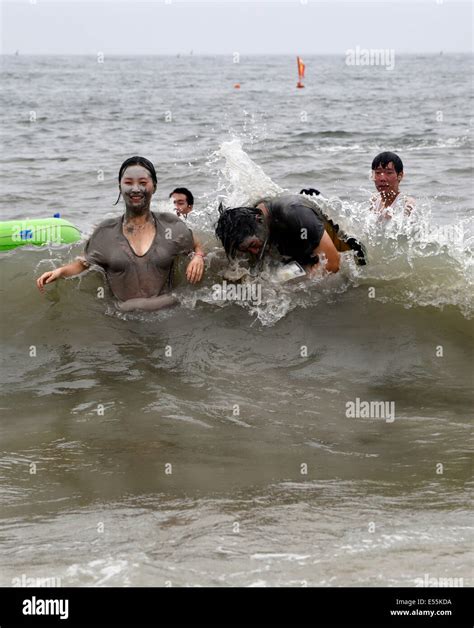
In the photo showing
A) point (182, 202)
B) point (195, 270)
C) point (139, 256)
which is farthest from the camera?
point (182, 202)

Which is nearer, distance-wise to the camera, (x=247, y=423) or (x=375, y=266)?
(x=247, y=423)

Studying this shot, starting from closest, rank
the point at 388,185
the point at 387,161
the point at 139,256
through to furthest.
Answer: the point at 139,256 → the point at 387,161 → the point at 388,185

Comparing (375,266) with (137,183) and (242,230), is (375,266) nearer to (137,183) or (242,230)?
(242,230)

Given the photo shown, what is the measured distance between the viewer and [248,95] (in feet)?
129

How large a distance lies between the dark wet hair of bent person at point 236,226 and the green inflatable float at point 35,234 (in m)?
3.13

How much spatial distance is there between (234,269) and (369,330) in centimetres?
125

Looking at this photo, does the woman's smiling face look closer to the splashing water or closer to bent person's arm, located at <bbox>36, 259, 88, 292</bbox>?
bent person's arm, located at <bbox>36, 259, 88, 292</bbox>

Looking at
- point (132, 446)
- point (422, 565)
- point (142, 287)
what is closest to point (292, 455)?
point (132, 446)

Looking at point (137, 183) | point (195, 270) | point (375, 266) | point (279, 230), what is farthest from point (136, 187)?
point (375, 266)

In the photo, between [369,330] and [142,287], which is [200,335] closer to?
[142,287]

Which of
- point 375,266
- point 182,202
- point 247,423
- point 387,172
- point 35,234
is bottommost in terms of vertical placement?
point 247,423

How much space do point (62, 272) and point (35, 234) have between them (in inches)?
103

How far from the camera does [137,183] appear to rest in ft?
22.7

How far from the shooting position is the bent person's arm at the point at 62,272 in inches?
266
